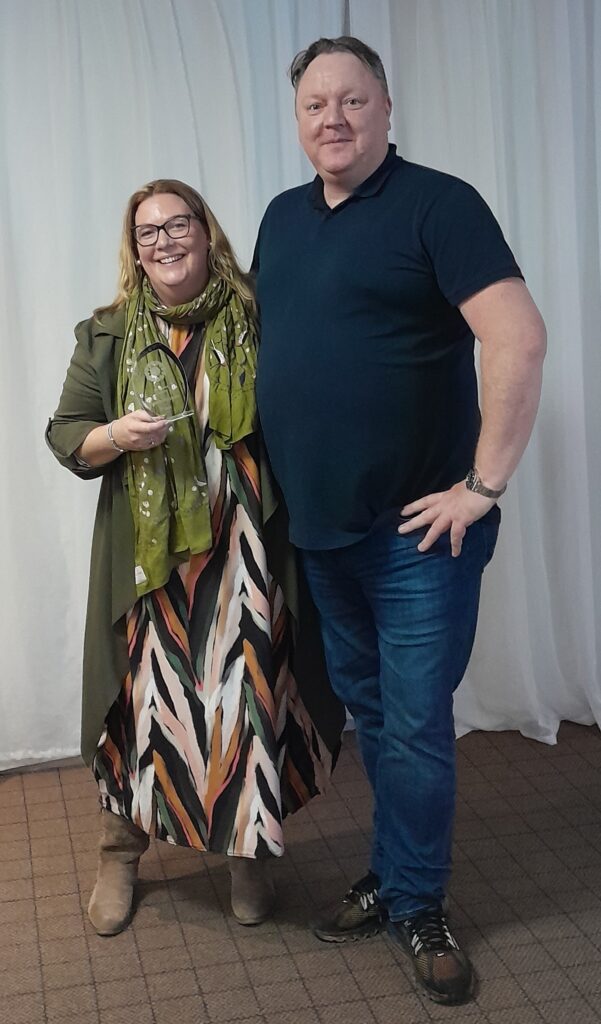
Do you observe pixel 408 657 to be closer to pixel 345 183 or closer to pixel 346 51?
pixel 345 183

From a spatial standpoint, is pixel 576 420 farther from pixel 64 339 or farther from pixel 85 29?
pixel 85 29

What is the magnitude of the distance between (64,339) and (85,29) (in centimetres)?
70

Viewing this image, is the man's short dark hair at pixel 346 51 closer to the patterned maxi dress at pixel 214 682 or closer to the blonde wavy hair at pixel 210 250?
the blonde wavy hair at pixel 210 250

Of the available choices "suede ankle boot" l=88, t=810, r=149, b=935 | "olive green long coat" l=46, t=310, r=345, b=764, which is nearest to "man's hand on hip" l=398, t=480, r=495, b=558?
"olive green long coat" l=46, t=310, r=345, b=764

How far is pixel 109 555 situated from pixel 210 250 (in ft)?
1.87

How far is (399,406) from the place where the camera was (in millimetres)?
1861

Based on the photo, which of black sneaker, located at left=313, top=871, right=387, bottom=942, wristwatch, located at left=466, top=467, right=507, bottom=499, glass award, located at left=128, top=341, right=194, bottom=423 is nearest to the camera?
wristwatch, located at left=466, top=467, right=507, bottom=499

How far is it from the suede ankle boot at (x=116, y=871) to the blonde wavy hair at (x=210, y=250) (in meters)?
1.00

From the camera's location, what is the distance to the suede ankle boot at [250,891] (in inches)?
85.7

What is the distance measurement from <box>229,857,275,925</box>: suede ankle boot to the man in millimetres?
259

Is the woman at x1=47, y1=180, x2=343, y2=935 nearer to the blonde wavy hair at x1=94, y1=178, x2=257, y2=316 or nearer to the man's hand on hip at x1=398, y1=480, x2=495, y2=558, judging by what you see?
the blonde wavy hair at x1=94, y1=178, x2=257, y2=316

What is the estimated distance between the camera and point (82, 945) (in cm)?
212

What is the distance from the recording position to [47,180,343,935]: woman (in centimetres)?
201

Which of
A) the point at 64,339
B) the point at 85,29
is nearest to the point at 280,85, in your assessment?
the point at 85,29
